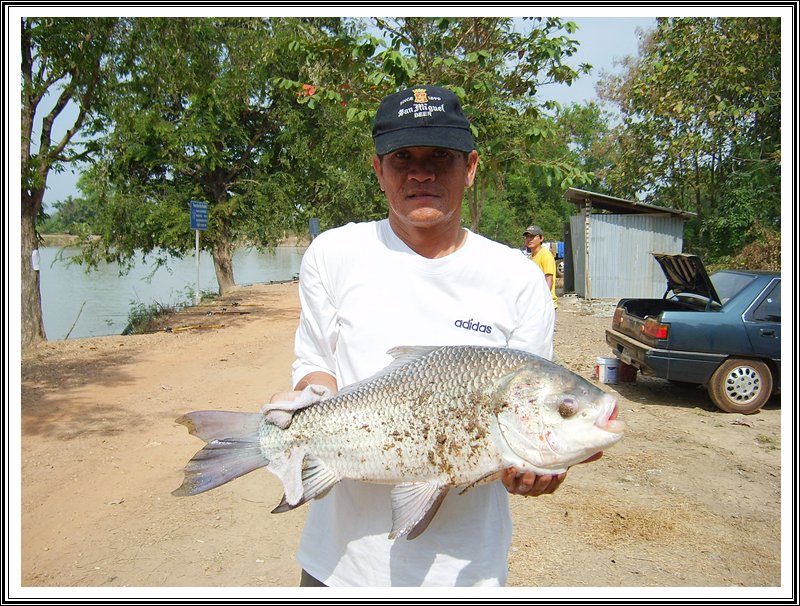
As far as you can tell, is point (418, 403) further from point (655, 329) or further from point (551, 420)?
point (655, 329)

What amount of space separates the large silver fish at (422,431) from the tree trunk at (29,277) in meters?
11.0

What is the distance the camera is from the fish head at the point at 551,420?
1.86 meters

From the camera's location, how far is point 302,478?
201cm

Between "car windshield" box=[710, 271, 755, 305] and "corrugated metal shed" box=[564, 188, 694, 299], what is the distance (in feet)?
33.8

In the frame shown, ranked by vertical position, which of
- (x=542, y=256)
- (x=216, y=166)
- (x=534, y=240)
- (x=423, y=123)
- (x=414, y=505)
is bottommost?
(x=414, y=505)

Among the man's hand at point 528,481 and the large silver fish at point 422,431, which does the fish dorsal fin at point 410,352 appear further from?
the man's hand at point 528,481

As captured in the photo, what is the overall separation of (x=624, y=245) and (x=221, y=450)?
18.8 m

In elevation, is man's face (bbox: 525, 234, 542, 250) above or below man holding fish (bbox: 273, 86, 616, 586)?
above

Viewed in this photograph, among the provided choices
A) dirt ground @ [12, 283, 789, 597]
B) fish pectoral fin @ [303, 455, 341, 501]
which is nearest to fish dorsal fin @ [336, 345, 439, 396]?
fish pectoral fin @ [303, 455, 341, 501]

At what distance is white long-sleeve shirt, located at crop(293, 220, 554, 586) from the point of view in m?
1.95

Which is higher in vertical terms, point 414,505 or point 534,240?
point 534,240

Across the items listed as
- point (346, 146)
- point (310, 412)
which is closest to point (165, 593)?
point (310, 412)

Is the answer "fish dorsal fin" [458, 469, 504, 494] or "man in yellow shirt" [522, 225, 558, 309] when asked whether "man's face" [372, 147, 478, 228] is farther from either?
"man in yellow shirt" [522, 225, 558, 309]

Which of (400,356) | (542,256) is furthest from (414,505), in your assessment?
(542,256)
